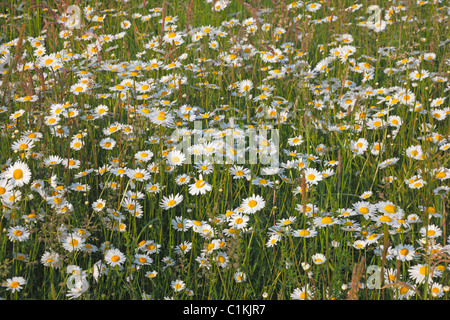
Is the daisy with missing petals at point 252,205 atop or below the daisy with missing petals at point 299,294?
atop

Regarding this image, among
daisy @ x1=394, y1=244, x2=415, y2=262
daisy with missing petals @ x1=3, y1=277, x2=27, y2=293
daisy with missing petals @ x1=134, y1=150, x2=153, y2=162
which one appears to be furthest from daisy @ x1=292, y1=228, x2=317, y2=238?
daisy with missing petals @ x1=3, y1=277, x2=27, y2=293

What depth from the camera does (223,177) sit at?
2232 mm

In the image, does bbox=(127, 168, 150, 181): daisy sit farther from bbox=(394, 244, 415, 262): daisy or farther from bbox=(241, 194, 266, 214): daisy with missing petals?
bbox=(394, 244, 415, 262): daisy

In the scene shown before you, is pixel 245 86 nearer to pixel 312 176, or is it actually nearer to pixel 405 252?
pixel 312 176

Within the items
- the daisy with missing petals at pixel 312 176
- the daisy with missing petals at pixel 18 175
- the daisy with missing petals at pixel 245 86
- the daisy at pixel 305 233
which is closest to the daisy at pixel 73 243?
the daisy with missing petals at pixel 18 175

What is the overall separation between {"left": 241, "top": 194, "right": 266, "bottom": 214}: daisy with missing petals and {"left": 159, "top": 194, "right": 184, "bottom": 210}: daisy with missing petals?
311 millimetres

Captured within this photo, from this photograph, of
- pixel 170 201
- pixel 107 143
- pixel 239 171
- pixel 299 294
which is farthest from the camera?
pixel 107 143

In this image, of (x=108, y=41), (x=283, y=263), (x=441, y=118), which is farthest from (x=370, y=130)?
(x=108, y=41)

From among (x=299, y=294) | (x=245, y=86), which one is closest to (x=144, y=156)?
(x=245, y=86)

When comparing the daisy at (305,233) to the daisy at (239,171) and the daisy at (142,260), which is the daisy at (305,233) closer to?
the daisy at (239,171)

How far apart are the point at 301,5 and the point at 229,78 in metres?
1.33

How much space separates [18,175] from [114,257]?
62 cm

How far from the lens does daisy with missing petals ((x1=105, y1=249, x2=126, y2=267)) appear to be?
5.91ft

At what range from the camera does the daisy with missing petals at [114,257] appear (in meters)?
1.80
